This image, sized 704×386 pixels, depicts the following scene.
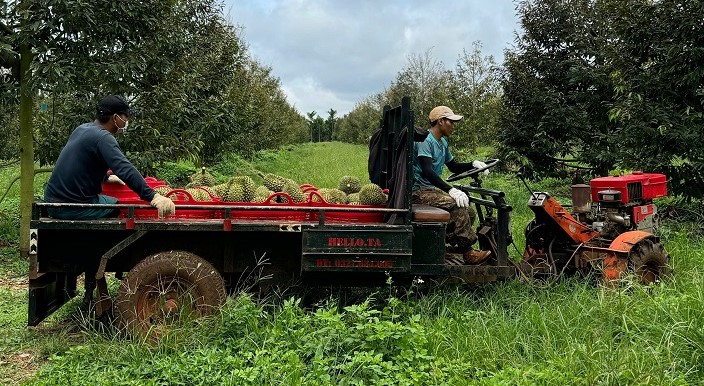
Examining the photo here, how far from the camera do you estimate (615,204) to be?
5.84m

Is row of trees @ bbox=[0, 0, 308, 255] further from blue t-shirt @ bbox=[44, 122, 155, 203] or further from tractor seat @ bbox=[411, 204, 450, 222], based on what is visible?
tractor seat @ bbox=[411, 204, 450, 222]

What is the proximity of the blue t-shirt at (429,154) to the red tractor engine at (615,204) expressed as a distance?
5.08 ft

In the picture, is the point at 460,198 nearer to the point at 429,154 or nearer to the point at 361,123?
the point at 429,154

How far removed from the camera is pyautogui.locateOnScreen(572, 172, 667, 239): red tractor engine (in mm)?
5785

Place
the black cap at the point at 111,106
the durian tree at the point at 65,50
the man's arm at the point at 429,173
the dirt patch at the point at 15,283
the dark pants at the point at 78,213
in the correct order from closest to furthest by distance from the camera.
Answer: the dark pants at the point at 78,213 → the black cap at the point at 111,106 → the man's arm at the point at 429,173 → the dirt patch at the point at 15,283 → the durian tree at the point at 65,50

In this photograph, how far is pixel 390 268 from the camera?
448 cm

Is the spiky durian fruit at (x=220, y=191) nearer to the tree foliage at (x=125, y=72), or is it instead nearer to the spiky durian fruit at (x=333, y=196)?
the spiky durian fruit at (x=333, y=196)

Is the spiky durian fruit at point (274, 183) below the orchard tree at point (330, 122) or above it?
below

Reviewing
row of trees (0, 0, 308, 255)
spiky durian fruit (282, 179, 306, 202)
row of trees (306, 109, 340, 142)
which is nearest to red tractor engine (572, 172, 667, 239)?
spiky durian fruit (282, 179, 306, 202)

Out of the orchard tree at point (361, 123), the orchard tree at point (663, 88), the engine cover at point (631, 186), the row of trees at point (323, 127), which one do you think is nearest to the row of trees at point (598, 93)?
the orchard tree at point (663, 88)

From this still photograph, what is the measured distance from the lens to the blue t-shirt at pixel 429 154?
5.15 m

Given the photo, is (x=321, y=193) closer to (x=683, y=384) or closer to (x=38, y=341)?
(x=38, y=341)

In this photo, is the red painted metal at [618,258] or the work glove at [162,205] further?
the red painted metal at [618,258]

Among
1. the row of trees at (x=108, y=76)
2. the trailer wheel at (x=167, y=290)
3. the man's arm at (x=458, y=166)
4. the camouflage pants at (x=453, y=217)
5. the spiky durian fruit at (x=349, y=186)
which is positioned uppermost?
the row of trees at (x=108, y=76)
